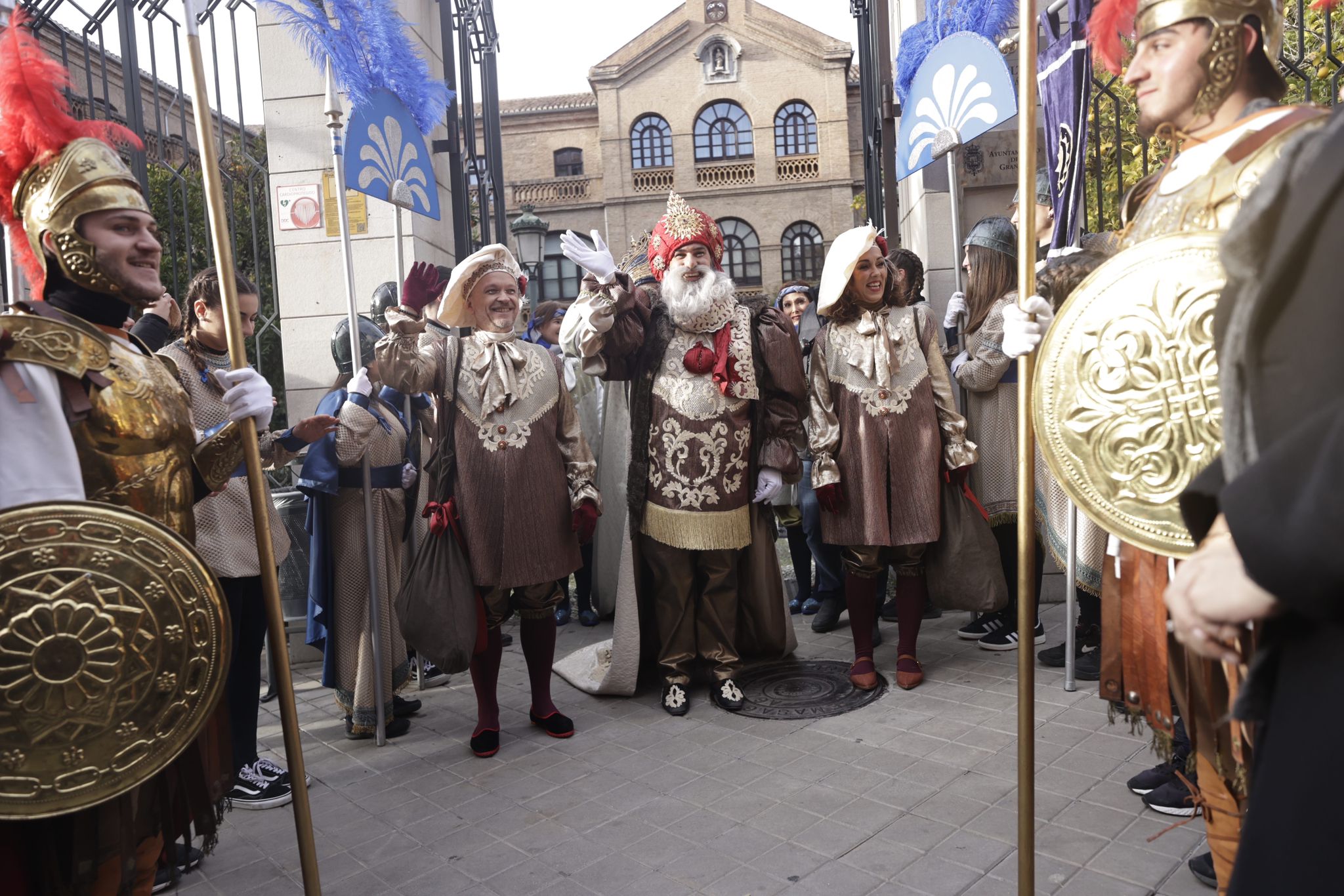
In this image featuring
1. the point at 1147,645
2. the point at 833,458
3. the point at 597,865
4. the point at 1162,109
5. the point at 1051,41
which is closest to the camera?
the point at 1162,109

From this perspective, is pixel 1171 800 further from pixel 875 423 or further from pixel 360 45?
pixel 360 45

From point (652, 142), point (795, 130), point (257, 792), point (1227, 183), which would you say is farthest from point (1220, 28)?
point (652, 142)

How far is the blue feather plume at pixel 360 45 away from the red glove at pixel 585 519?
1.88 metres

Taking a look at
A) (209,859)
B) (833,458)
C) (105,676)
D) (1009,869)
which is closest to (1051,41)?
(833,458)

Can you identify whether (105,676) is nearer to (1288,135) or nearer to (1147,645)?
(1147,645)

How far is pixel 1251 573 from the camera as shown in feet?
3.26

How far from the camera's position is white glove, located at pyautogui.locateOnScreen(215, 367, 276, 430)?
96.0 inches

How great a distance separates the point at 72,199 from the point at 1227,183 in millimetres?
2386

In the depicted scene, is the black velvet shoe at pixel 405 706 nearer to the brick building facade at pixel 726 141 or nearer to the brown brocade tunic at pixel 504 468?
the brown brocade tunic at pixel 504 468

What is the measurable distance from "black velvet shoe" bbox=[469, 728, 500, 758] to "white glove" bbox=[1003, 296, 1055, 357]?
261 centimetres

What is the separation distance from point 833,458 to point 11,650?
326 centimetres

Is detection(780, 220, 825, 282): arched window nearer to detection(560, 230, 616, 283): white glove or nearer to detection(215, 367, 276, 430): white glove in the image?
detection(560, 230, 616, 283): white glove

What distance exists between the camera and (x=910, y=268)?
4883 mm

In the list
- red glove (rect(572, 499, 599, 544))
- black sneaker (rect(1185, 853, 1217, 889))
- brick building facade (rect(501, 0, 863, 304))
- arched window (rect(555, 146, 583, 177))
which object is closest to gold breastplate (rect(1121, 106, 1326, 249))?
black sneaker (rect(1185, 853, 1217, 889))
